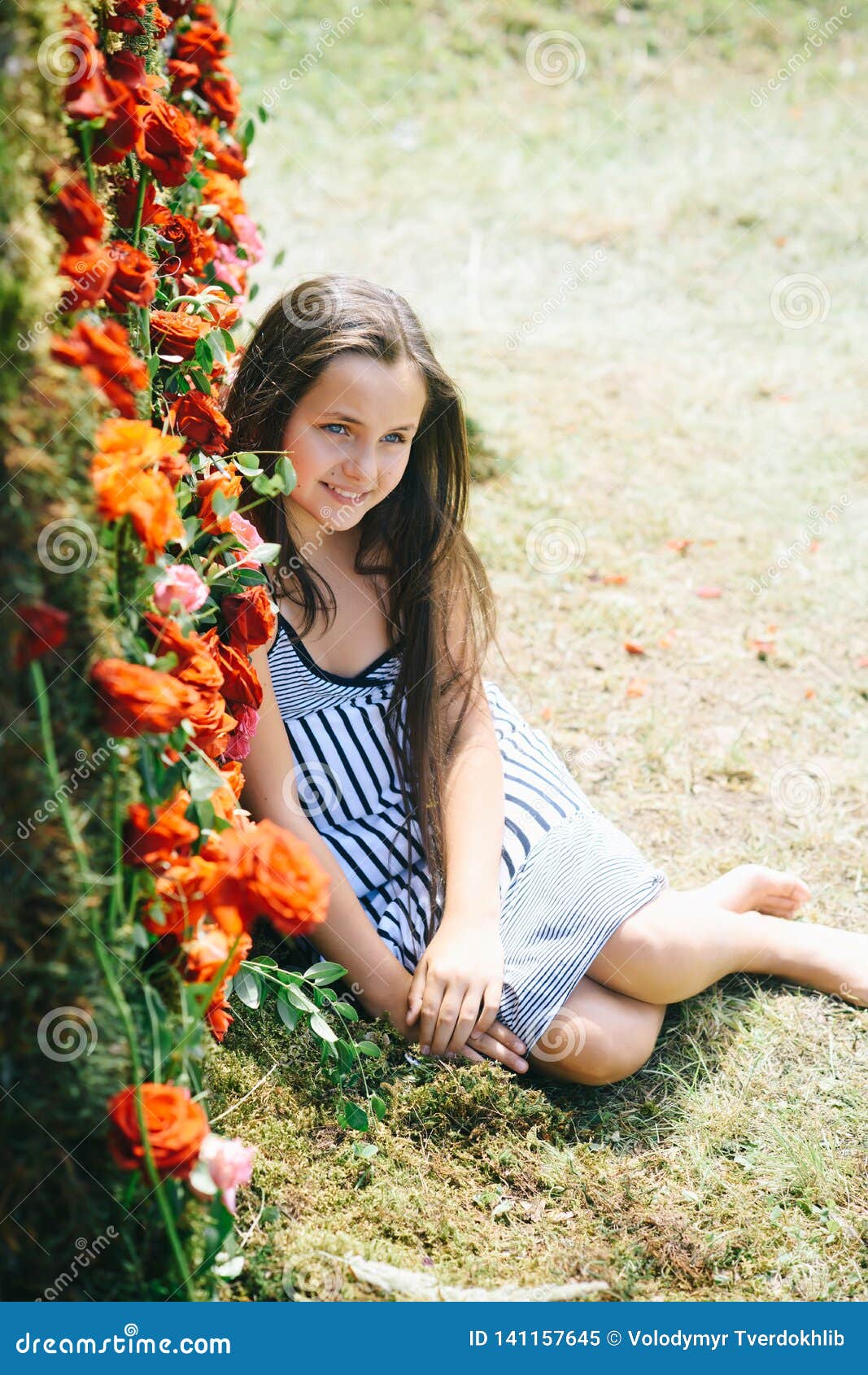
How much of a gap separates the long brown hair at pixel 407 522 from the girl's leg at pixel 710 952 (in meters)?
0.38

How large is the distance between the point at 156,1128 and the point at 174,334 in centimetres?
116

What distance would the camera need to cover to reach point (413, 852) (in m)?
2.33

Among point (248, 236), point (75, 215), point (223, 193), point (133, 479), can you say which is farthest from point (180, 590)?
point (248, 236)

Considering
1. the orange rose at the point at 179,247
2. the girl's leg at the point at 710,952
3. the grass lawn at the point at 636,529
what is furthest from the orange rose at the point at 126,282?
the girl's leg at the point at 710,952

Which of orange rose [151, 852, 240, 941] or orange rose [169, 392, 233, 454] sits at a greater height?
orange rose [169, 392, 233, 454]

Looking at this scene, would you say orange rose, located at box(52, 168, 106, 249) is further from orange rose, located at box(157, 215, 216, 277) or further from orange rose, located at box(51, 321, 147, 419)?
orange rose, located at box(157, 215, 216, 277)

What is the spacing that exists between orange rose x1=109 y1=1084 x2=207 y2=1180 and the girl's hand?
805 millimetres

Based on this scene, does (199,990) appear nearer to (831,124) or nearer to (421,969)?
(421,969)

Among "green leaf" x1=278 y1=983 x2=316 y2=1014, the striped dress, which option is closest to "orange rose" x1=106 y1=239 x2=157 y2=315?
the striped dress

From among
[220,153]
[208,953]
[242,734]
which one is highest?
[220,153]

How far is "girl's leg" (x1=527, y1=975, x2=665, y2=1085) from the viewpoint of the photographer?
7.07 ft

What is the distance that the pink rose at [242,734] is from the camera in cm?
190

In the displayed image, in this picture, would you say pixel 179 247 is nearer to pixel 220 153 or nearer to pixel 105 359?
pixel 220 153

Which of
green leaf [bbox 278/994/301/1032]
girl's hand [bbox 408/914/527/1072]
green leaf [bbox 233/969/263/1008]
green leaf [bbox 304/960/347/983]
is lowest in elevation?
girl's hand [bbox 408/914/527/1072]
